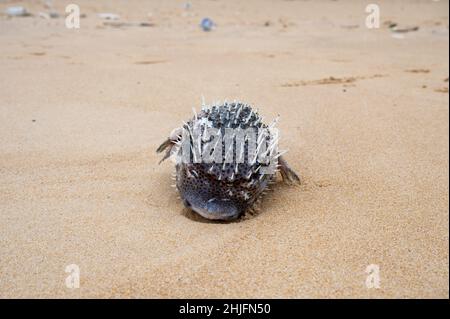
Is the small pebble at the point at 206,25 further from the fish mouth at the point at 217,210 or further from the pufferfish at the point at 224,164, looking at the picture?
the fish mouth at the point at 217,210

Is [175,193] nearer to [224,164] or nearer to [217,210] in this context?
[217,210]

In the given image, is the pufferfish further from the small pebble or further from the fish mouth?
the small pebble

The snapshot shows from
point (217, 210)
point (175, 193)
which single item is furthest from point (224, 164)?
point (175, 193)

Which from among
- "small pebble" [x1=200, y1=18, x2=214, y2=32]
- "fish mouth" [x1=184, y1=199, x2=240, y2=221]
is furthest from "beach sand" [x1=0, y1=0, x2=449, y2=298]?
"small pebble" [x1=200, y1=18, x2=214, y2=32]

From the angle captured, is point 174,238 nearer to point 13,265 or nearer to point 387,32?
point 13,265

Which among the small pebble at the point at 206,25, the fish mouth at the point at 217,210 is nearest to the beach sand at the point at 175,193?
the fish mouth at the point at 217,210
